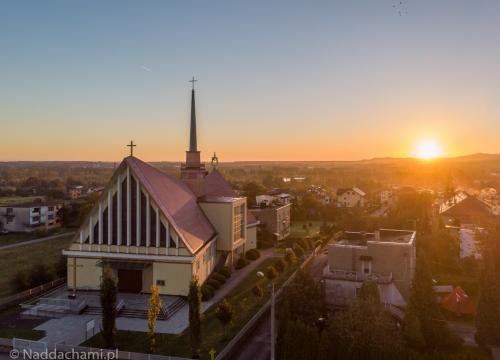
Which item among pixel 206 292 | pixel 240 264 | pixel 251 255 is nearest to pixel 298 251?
pixel 251 255

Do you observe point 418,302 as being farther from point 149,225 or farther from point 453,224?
point 453,224

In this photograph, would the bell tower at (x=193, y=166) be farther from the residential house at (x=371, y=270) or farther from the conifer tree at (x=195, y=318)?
the conifer tree at (x=195, y=318)

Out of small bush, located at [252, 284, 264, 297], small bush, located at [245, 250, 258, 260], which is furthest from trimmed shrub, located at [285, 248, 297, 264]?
small bush, located at [252, 284, 264, 297]

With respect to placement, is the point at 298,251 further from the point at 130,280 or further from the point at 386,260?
the point at 130,280

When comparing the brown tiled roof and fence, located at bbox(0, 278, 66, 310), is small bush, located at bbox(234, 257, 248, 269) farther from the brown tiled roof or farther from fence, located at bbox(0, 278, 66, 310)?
fence, located at bbox(0, 278, 66, 310)

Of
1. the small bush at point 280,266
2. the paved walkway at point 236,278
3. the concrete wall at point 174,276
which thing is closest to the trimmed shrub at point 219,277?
the paved walkway at point 236,278

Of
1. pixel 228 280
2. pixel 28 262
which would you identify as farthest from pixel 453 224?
pixel 28 262
